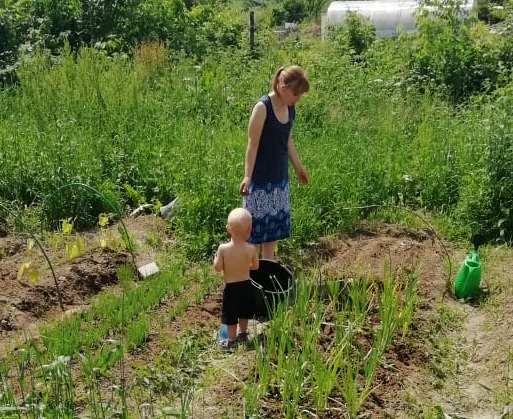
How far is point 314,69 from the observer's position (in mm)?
10070

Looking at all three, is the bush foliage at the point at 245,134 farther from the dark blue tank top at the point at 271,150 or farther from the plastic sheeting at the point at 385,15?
the plastic sheeting at the point at 385,15

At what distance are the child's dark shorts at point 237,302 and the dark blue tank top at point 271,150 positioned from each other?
99 cm

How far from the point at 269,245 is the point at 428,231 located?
6.17ft

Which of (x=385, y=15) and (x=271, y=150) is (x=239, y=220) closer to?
(x=271, y=150)

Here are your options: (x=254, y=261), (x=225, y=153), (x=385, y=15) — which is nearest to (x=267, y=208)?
(x=254, y=261)

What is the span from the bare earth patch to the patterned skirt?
51cm

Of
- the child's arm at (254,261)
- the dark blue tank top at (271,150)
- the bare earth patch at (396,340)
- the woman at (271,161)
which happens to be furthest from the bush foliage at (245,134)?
the child's arm at (254,261)

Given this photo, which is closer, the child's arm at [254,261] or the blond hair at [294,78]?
the child's arm at [254,261]

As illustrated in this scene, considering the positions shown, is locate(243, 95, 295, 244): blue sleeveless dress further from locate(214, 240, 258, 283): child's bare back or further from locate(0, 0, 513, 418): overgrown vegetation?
locate(214, 240, 258, 283): child's bare back

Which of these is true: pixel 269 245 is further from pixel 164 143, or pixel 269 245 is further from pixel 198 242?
pixel 164 143

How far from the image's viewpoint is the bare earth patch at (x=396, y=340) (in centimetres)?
408

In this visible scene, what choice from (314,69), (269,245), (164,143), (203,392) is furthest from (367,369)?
(314,69)

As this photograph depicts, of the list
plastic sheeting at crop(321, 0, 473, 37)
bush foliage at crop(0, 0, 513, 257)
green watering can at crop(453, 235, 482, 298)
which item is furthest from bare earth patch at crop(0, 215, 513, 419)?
plastic sheeting at crop(321, 0, 473, 37)

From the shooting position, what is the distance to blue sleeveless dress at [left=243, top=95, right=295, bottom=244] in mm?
5023
